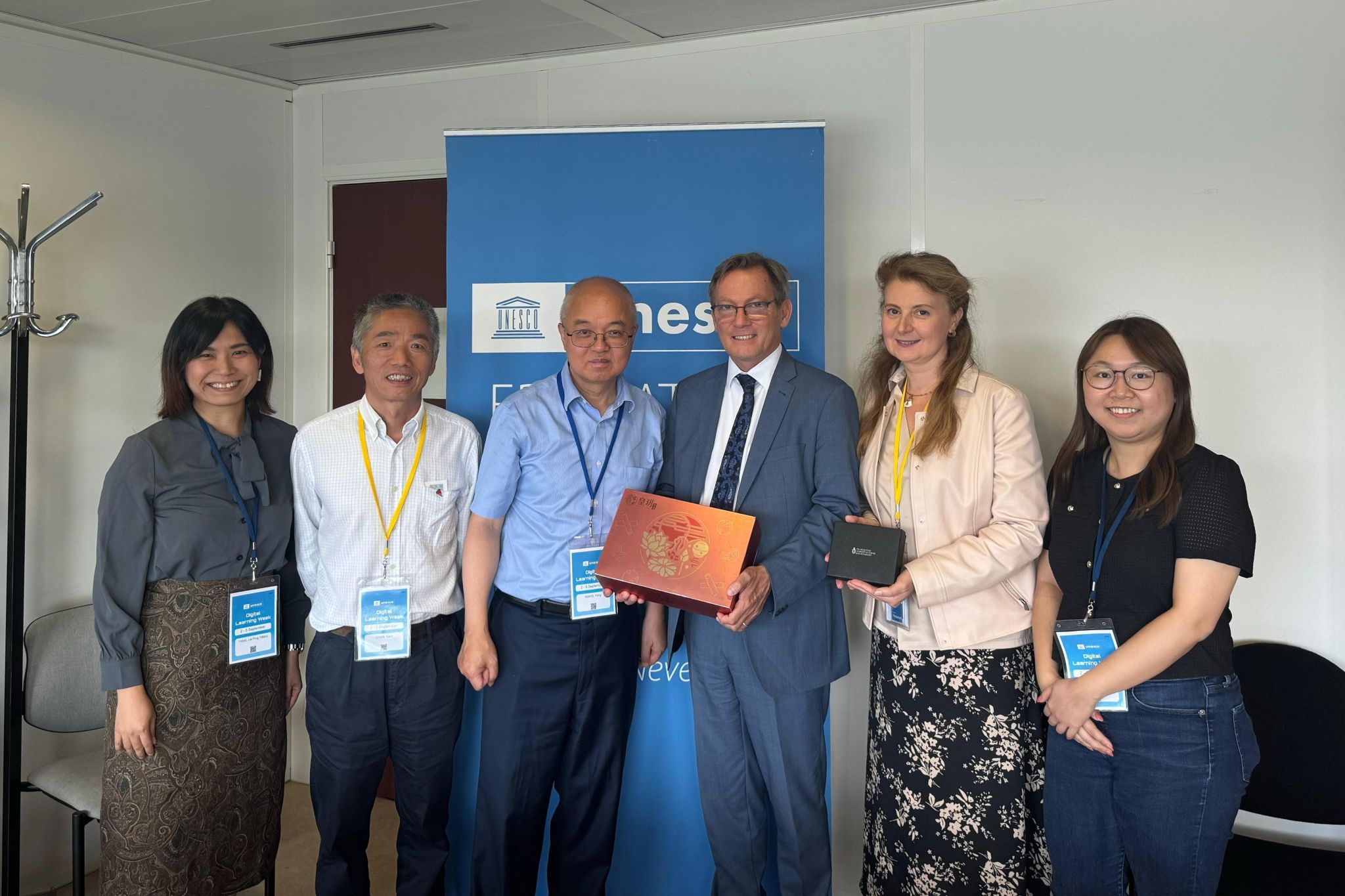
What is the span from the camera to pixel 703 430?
253 cm

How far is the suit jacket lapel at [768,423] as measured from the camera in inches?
94.9

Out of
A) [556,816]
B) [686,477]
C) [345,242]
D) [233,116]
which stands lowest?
[556,816]

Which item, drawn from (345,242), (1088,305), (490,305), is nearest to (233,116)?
(345,242)

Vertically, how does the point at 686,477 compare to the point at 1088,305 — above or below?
below

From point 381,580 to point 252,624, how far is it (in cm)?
33

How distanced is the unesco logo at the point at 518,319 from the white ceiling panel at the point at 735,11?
985mm

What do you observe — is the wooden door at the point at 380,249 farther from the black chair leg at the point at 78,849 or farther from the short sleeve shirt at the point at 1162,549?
the short sleeve shirt at the point at 1162,549

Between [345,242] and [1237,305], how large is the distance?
341 cm

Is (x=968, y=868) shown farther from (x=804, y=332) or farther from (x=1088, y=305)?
(x=1088, y=305)

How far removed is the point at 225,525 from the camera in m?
2.37

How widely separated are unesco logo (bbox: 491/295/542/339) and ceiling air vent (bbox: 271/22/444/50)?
1058 mm

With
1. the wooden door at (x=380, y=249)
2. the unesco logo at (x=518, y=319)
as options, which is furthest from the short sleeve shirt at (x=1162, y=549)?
the wooden door at (x=380, y=249)

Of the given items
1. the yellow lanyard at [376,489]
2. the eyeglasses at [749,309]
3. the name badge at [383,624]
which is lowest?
the name badge at [383,624]

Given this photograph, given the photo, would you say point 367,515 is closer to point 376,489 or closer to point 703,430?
point 376,489
